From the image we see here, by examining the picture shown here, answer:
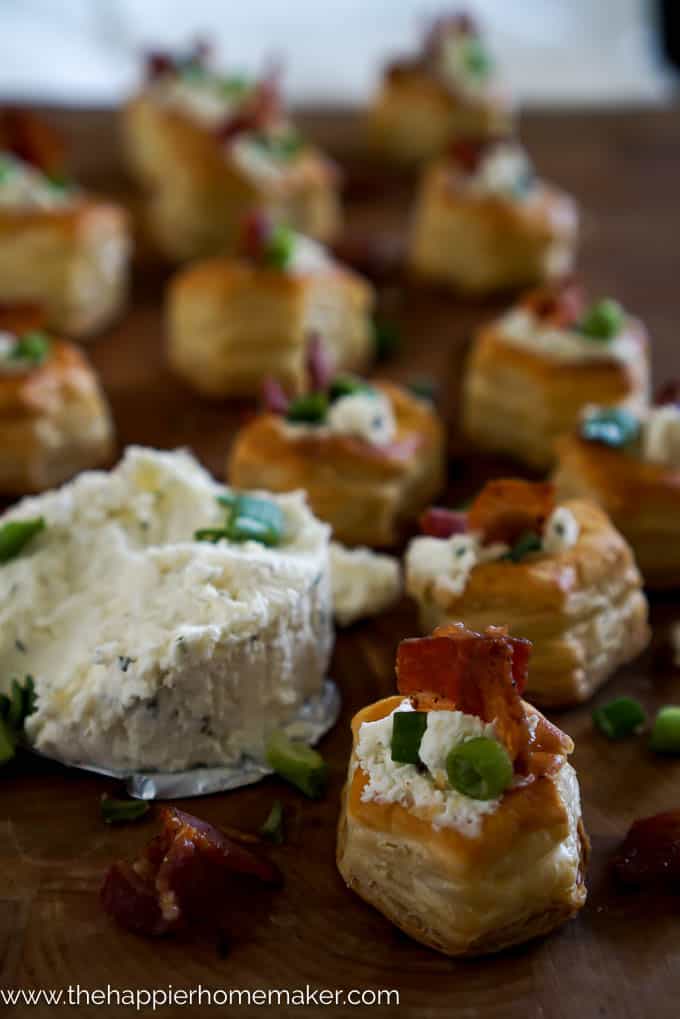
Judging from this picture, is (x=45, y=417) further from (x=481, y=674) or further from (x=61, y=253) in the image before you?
(x=481, y=674)

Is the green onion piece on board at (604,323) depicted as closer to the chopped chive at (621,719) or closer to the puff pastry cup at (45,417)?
the chopped chive at (621,719)

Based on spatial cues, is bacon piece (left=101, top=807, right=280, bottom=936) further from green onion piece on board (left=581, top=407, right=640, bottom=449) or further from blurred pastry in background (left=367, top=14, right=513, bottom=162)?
blurred pastry in background (left=367, top=14, right=513, bottom=162)

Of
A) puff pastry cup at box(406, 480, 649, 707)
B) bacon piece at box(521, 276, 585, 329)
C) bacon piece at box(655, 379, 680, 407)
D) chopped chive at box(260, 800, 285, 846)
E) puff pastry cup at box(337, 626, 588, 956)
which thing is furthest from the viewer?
bacon piece at box(521, 276, 585, 329)

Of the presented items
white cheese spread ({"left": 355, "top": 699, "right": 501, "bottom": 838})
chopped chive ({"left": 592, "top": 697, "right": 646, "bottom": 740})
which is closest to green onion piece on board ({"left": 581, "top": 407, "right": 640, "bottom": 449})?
chopped chive ({"left": 592, "top": 697, "right": 646, "bottom": 740})

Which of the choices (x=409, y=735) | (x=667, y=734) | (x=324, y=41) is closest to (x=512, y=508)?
(x=667, y=734)

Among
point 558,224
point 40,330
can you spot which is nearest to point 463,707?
point 40,330

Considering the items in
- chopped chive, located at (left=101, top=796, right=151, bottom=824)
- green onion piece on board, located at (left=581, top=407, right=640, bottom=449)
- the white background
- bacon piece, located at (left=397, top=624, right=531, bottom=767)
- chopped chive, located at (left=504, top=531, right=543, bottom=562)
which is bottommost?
the white background
